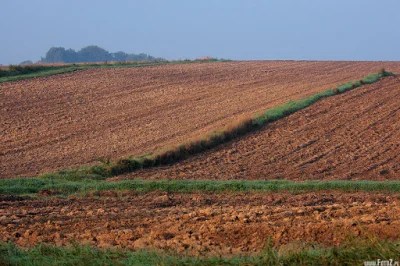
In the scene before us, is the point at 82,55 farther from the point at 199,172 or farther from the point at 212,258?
the point at 212,258

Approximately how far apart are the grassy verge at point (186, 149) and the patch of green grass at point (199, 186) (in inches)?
56.5

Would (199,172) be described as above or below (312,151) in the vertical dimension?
below

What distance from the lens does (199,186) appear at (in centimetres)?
1487

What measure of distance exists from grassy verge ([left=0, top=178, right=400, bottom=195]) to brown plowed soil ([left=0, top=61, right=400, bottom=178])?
1.86 metres

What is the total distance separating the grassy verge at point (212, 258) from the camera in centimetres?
629

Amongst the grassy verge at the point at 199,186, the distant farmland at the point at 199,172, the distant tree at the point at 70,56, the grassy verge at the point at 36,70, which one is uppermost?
the distant tree at the point at 70,56

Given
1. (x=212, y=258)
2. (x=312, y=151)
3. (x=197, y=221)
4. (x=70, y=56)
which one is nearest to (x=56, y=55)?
(x=70, y=56)

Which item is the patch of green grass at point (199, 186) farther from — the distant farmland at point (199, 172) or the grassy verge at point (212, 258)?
the grassy verge at point (212, 258)

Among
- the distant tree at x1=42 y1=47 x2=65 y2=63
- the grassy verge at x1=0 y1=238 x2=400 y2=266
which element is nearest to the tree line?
the distant tree at x1=42 y1=47 x2=65 y2=63

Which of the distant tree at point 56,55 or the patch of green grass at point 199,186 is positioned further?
the distant tree at point 56,55

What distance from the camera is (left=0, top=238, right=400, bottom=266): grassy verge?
20.6 feet

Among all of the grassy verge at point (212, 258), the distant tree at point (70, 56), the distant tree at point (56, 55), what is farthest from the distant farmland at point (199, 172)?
the distant tree at point (70, 56)

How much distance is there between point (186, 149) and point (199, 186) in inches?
194

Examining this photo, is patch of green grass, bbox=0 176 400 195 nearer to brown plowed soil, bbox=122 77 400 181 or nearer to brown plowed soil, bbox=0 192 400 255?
brown plowed soil, bbox=0 192 400 255
